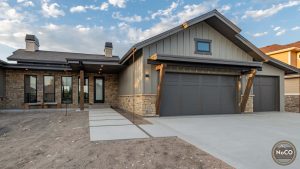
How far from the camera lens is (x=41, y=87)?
13.3 m

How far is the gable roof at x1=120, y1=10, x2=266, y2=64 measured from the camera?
29.3ft

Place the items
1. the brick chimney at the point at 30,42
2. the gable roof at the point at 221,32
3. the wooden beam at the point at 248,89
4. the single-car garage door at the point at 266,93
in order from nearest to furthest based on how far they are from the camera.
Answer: the gable roof at the point at 221,32 → the wooden beam at the point at 248,89 → the single-car garage door at the point at 266,93 → the brick chimney at the point at 30,42

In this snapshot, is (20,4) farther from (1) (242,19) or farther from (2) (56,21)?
(1) (242,19)

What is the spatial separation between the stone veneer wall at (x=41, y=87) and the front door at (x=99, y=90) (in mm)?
285

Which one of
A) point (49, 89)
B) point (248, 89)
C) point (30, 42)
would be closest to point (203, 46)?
point (248, 89)

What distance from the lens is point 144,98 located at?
9.03 m

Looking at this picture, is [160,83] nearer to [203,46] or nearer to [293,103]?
[203,46]

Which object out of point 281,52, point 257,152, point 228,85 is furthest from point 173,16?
point 257,152

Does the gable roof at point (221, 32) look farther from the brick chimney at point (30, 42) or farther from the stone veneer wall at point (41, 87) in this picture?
the brick chimney at point (30, 42)

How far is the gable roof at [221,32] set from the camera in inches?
352

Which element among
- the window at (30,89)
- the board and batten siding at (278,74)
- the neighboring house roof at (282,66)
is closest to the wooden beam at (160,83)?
the neighboring house roof at (282,66)

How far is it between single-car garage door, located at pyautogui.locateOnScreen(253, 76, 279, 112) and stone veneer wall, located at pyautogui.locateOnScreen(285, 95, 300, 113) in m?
3.13

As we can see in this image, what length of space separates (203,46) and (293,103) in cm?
1020

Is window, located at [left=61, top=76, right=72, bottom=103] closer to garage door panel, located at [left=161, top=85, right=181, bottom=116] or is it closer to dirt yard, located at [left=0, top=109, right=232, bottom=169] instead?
garage door panel, located at [left=161, top=85, right=181, bottom=116]
